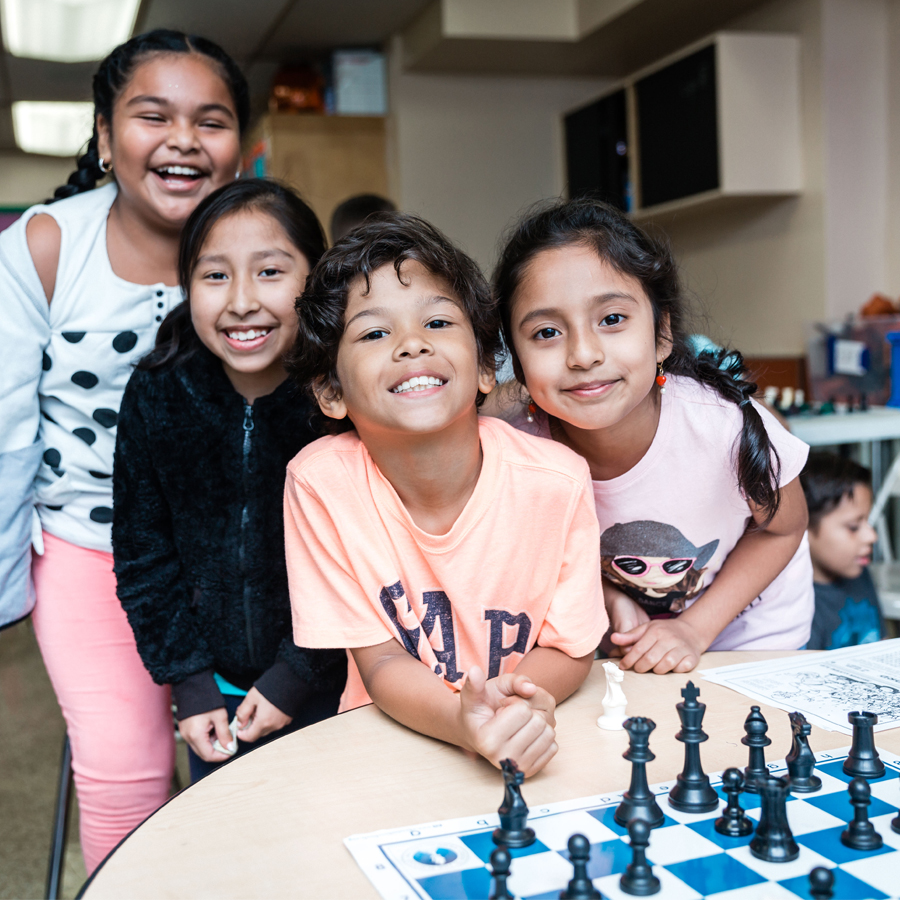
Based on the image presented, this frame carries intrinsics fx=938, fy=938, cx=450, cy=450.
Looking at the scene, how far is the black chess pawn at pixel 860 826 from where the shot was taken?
70cm

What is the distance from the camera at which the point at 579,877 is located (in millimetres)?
629

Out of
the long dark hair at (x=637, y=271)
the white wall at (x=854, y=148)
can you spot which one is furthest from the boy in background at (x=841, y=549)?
the white wall at (x=854, y=148)

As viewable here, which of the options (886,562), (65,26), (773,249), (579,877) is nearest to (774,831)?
(579,877)

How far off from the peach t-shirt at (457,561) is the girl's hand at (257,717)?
18 cm

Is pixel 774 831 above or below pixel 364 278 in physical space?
below

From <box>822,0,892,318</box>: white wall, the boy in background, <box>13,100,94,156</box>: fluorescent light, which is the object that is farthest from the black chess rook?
<box>13,100,94,156</box>: fluorescent light

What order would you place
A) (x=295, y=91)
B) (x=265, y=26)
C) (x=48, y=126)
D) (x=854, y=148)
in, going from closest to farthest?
(x=854, y=148)
(x=265, y=26)
(x=295, y=91)
(x=48, y=126)

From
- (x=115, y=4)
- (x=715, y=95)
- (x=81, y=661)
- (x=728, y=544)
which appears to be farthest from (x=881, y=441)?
(x=115, y=4)

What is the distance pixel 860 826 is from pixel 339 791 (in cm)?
42

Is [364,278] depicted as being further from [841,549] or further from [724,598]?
[841,549]

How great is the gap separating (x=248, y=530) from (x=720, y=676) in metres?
0.70

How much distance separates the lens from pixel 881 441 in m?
3.38

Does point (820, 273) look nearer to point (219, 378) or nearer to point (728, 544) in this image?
point (728, 544)

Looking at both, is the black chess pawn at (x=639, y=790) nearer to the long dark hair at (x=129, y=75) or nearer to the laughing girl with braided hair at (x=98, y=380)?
the laughing girl with braided hair at (x=98, y=380)
